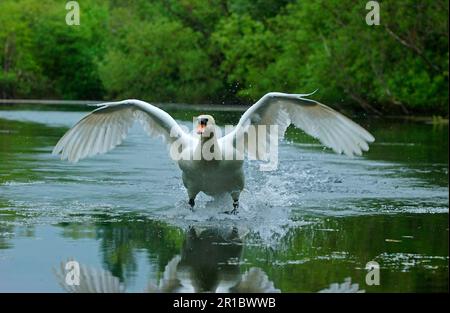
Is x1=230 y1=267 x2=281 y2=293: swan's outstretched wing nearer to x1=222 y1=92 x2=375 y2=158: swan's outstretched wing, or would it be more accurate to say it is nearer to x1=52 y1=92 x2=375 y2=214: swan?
x1=52 y1=92 x2=375 y2=214: swan

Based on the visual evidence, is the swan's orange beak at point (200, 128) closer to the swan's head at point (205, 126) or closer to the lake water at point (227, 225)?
the swan's head at point (205, 126)

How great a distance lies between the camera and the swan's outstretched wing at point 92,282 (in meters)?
7.67

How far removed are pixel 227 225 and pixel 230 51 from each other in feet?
166

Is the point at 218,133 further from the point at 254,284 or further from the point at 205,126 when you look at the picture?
the point at 254,284

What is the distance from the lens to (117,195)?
43.9 ft

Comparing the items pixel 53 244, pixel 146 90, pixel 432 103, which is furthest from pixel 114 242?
pixel 146 90

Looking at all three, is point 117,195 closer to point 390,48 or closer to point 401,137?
point 401,137

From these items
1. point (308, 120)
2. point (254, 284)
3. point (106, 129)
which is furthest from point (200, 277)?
point (106, 129)

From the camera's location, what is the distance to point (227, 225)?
1109 cm

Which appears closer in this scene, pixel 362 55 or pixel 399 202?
pixel 399 202

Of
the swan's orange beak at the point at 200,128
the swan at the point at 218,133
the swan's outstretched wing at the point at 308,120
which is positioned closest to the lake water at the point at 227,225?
the swan at the point at 218,133

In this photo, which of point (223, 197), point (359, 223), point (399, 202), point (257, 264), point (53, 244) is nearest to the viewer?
point (257, 264)

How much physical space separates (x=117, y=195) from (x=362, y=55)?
1430 inches

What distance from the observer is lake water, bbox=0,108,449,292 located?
8.30 meters
